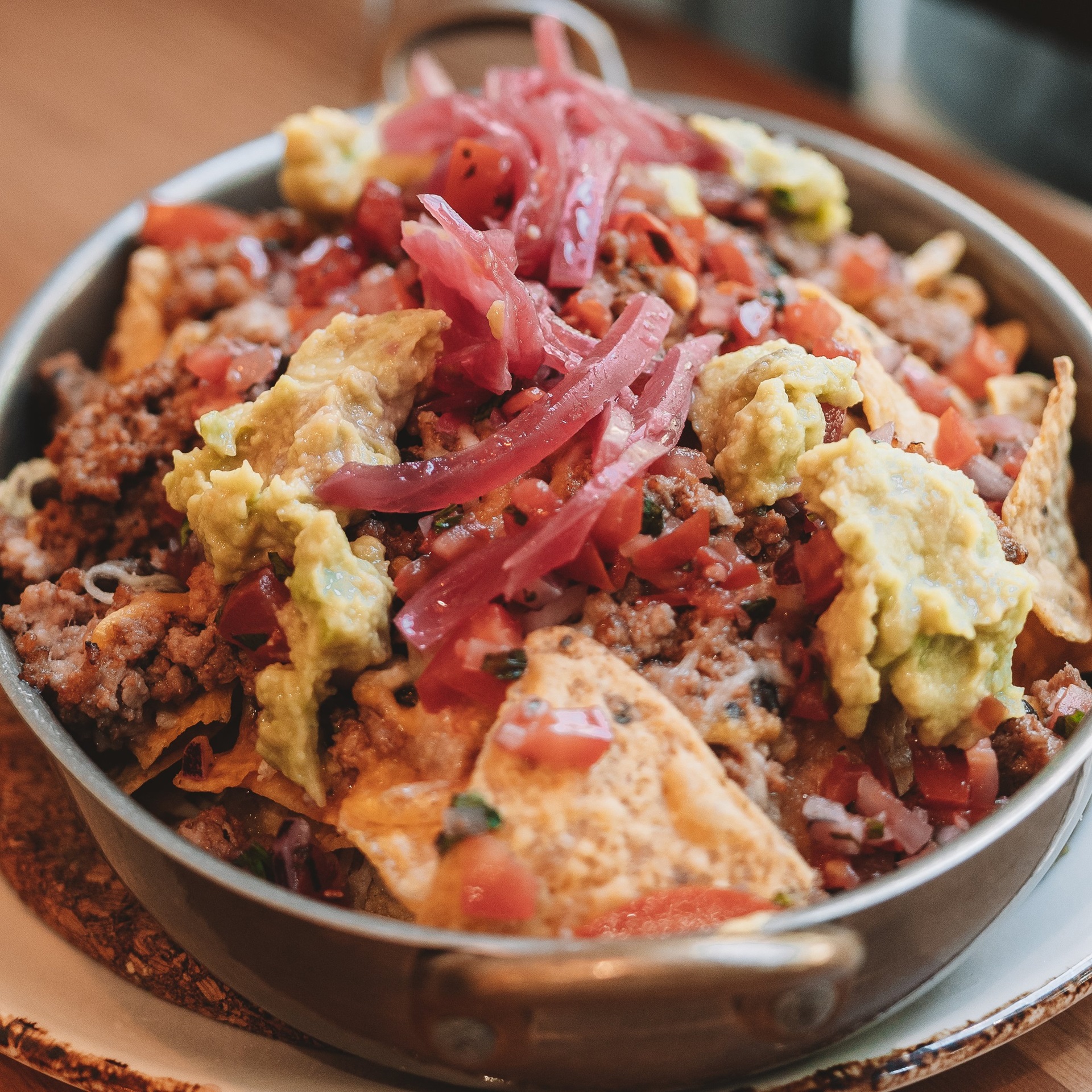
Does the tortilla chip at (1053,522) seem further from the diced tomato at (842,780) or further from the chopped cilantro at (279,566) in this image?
the chopped cilantro at (279,566)

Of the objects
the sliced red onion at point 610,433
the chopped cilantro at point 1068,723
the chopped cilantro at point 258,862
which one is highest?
the sliced red onion at point 610,433

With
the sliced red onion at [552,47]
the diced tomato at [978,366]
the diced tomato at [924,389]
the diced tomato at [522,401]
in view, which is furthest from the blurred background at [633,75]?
the diced tomato at [522,401]

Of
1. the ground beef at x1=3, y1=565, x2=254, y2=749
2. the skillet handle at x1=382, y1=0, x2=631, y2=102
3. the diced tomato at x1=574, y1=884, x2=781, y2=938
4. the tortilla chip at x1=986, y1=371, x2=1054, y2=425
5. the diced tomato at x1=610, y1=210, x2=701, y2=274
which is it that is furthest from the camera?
the skillet handle at x1=382, y1=0, x2=631, y2=102

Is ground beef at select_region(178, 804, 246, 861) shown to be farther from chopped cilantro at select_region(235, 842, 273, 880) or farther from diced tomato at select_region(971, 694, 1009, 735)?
diced tomato at select_region(971, 694, 1009, 735)

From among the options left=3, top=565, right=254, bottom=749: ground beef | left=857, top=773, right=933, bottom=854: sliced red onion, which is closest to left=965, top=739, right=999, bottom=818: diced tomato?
left=857, top=773, right=933, bottom=854: sliced red onion

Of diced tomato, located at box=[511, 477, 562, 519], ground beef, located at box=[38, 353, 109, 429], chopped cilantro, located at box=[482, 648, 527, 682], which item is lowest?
ground beef, located at box=[38, 353, 109, 429]

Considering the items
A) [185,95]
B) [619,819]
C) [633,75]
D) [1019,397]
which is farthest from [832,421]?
[185,95]

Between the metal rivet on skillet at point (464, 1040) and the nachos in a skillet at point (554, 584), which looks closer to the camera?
the metal rivet on skillet at point (464, 1040)
